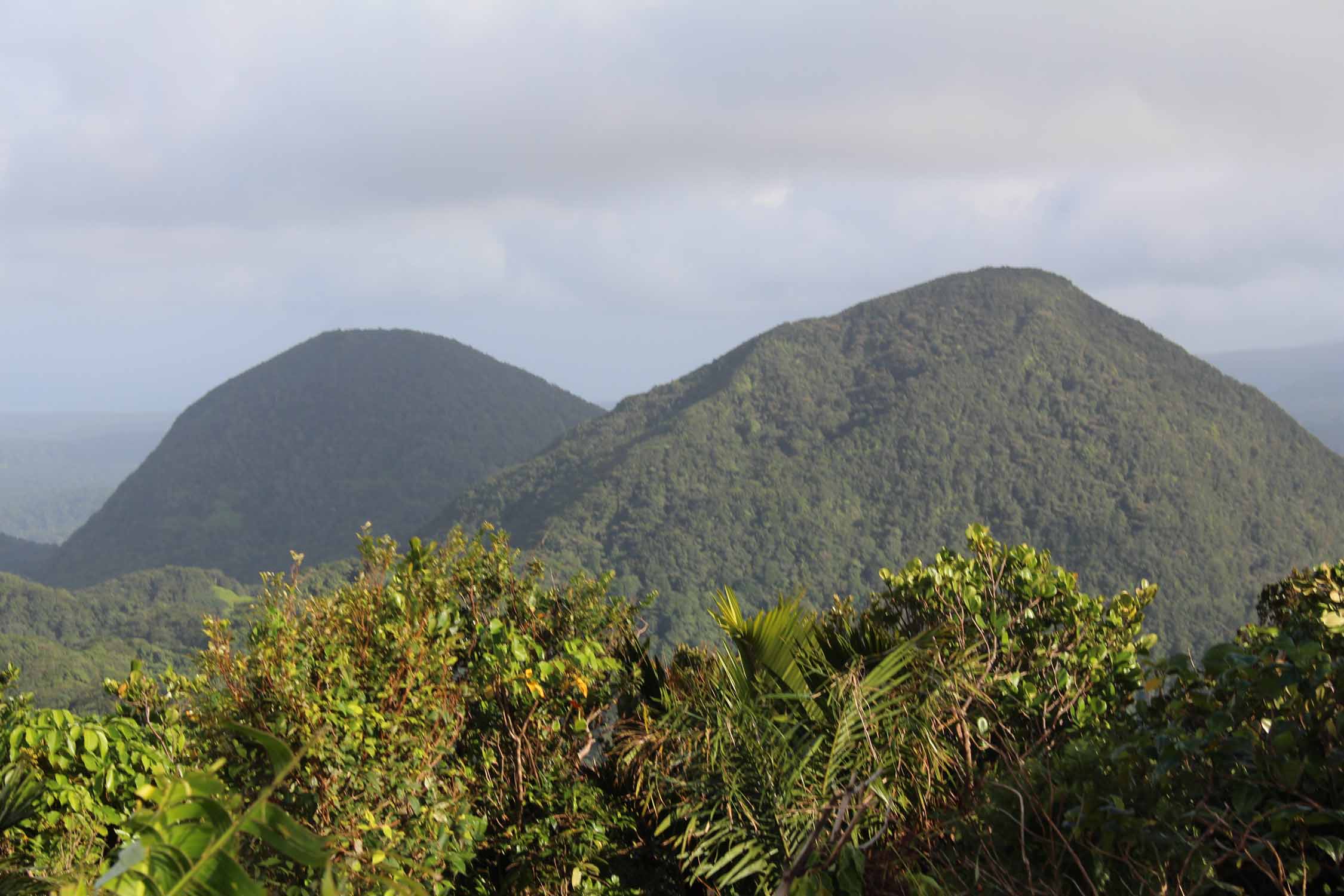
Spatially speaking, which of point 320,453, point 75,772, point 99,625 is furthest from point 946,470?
point 320,453

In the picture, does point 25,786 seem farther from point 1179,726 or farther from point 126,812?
point 1179,726

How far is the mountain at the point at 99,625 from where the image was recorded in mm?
52469

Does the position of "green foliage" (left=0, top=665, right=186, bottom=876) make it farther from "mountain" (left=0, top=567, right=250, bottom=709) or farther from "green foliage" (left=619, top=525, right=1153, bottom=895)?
"mountain" (left=0, top=567, right=250, bottom=709)

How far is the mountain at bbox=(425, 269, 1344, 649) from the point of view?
70812mm

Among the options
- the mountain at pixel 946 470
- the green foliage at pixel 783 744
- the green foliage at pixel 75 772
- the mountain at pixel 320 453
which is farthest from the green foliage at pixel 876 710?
the mountain at pixel 320 453

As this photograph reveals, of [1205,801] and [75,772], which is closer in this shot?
[1205,801]

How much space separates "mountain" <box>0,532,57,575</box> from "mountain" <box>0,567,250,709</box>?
110 ft

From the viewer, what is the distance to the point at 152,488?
126125 millimetres

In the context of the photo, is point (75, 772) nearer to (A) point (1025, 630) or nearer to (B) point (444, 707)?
(B) point (444, 707)

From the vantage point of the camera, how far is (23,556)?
12606 centimetres

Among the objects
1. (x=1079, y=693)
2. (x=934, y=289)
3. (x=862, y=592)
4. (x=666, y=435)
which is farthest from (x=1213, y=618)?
(x=1079, y=693)

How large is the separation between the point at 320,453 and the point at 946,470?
3406 inches

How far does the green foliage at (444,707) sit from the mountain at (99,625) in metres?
42.0

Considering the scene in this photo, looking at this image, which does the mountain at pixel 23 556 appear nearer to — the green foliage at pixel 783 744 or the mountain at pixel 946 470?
the mountain at pixel 946 470
